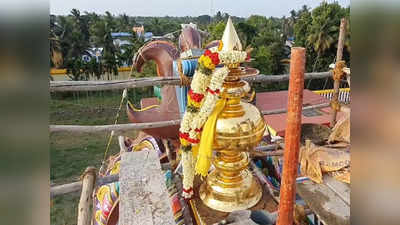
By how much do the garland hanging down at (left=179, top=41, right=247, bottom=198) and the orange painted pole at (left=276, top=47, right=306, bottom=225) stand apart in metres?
0.49

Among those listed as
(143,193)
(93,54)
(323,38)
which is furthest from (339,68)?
(93,54)

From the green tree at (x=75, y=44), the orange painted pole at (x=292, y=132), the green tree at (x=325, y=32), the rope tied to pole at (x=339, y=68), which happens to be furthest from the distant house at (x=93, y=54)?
the orange painted pole at (x=292, y=132)

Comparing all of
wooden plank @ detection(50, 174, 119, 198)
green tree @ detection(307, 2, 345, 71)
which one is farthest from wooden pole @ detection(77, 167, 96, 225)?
green tree @ detection(307, 2, 345, 71)

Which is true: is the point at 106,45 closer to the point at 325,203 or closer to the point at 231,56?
the point at 231,56

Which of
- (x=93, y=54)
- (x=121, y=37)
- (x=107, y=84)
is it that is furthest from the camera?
(x=121, y=37)

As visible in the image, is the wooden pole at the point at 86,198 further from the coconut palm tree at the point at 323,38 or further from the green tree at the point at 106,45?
the green tree at the point at 106,45

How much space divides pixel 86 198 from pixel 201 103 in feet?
2.71

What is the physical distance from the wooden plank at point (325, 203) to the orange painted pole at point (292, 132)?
24 centimetres

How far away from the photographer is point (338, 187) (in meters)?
1.39

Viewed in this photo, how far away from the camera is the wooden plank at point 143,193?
1.30m

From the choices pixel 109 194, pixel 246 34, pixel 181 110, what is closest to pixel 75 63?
pixel 246 34
